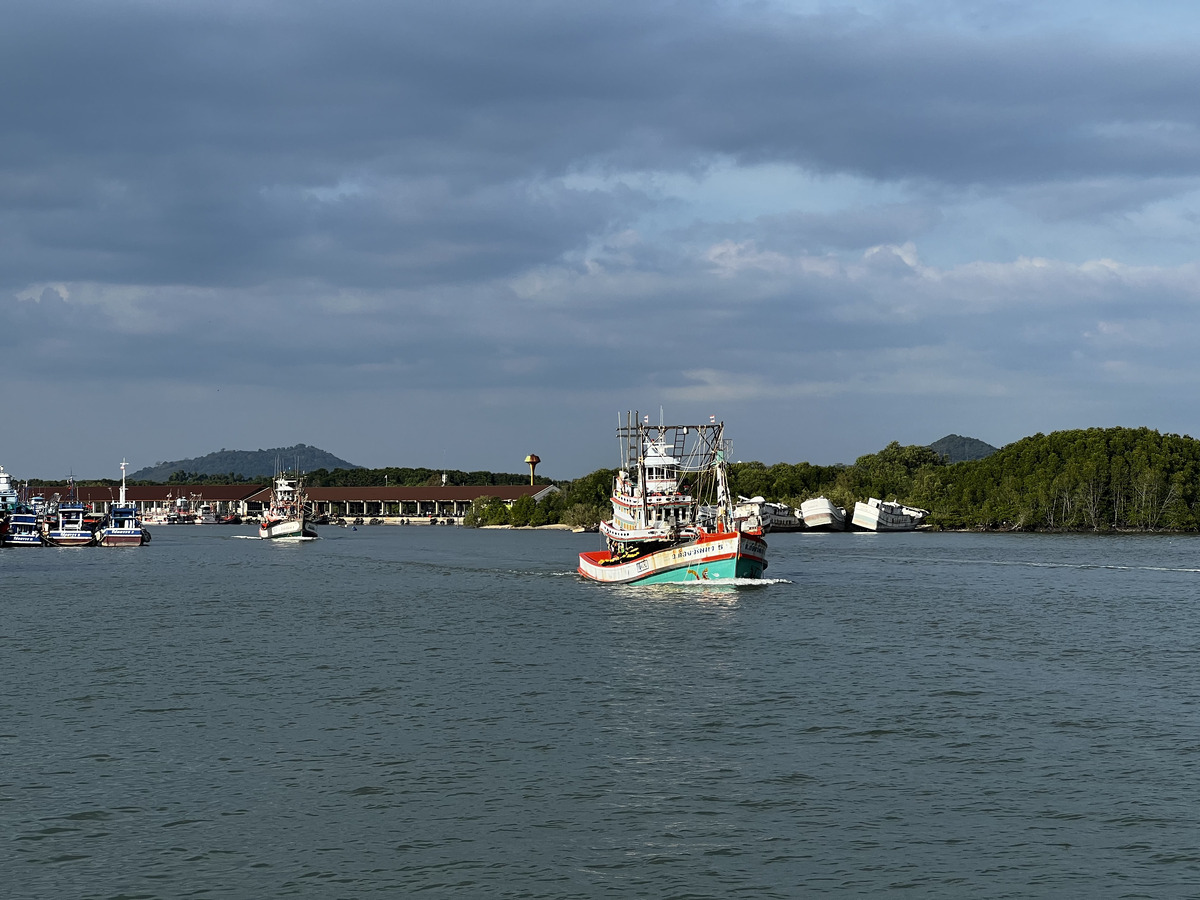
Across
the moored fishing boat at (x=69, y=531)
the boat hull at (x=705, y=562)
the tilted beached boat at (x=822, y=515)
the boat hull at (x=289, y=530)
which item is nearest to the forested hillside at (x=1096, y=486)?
the tilted beached boat at (x=822, y=515)

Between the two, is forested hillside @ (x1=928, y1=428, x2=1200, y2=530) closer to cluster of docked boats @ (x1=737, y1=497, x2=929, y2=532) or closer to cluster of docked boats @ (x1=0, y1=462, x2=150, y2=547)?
cluster of docked boats @ (x1=737, y1=497, x2=929, y2=532)

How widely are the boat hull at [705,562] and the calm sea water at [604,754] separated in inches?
354

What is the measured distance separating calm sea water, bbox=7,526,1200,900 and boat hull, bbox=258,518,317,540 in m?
109

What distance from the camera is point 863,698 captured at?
1299 inches

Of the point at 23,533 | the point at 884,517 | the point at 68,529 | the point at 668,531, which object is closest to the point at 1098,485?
the point at 884,517

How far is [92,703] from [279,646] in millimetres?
13325

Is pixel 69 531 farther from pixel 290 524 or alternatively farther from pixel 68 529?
pixel 290 524

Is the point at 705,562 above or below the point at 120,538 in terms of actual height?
above

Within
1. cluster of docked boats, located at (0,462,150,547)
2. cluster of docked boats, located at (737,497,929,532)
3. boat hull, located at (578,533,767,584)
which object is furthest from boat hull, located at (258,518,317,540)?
boat hull, located at (578,533,767,584)

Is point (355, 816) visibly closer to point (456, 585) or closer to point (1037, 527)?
point (456, 585)

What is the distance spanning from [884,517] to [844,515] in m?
17.3

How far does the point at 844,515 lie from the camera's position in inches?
7869

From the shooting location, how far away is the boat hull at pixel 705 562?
66.6 metres

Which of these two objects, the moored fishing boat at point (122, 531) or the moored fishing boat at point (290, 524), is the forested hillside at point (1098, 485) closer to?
the moored fishing boat at point (290, 524)
